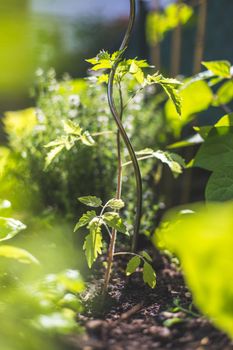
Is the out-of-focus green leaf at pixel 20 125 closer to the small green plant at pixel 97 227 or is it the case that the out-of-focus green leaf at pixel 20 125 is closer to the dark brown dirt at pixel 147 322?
the dark brown dirt at pixel 147 322

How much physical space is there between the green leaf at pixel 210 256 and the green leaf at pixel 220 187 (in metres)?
0.72

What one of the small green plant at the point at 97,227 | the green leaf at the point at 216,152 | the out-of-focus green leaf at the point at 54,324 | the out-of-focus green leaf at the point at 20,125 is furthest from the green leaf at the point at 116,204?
the out-of-focus green leaf at the point at 20,125

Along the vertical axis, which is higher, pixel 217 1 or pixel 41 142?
pixel 217 1

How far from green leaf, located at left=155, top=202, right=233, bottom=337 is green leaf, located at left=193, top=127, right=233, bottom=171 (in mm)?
792

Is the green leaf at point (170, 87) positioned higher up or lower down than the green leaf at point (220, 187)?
higher up

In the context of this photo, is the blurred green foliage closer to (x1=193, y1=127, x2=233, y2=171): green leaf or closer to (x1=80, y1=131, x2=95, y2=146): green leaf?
(x1=193, y1=127, x2=233, y2=171): green leaf

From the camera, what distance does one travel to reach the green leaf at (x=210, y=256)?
0.63m

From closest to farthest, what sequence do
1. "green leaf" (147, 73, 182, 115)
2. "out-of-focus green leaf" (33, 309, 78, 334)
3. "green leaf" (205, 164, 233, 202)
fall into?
"out-of-focus green leaf" (33, 309, 78, 334)
"green leaf" (147, 73, 182, 115)
"green leaf" (205, 164, 233, 202)

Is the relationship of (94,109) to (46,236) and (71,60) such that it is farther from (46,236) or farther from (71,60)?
(71,60)

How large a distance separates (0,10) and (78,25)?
3.06 meters

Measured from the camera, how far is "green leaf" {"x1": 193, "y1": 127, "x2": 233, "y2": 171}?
1464mm

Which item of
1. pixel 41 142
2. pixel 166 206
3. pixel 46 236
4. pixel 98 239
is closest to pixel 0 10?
pixel 98 239

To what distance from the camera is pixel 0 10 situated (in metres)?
0.67

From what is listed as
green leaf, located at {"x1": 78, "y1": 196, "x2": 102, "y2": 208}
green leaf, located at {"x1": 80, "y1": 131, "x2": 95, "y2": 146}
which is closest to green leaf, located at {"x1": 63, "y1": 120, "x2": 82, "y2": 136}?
green leaf, located at {"x1": 80, "y1": 131, "x2": 95, "y2": 146}
